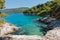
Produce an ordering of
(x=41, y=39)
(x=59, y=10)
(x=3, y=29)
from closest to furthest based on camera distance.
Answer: (x=41, y=39) → (x=3, y=29) → (x=59, y=10)

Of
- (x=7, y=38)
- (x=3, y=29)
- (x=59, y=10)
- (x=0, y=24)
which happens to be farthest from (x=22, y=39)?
(x=59, y=10)

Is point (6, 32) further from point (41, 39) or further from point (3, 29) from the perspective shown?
point (41, 39)

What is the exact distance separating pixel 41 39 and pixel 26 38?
228 centimetres

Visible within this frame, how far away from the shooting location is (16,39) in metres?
28.2

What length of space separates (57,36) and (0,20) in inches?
897

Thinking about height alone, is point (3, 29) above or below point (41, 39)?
above

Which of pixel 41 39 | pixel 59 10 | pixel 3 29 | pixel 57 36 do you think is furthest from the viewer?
pixel 59 10

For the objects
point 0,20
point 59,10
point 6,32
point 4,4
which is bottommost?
point 6,32

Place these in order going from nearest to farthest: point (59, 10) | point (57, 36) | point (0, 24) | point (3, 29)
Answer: point (57, 36) < point (3, 29) < point (0, 24) < point (59, 10)

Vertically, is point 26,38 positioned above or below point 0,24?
below

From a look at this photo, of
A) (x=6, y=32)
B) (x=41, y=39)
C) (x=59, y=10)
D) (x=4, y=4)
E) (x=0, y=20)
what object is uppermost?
(x=59, y=10)

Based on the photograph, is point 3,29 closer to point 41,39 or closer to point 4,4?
point 4,4

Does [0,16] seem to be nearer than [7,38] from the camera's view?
No

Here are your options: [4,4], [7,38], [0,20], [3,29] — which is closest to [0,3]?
[4,4]
